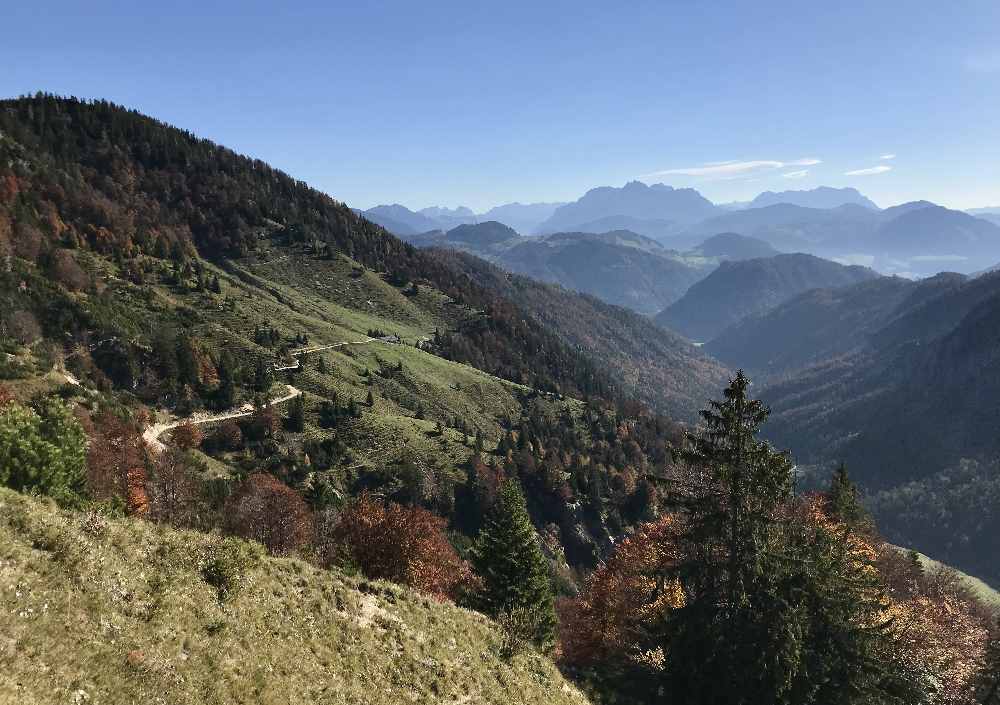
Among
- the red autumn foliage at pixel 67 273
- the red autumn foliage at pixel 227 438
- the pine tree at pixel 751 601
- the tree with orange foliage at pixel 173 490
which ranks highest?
the red autumn foliage at pixel 67 273

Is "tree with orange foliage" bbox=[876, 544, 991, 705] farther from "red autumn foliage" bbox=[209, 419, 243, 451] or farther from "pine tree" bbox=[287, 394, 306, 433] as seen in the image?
"pine tree" bbox=[287, 394, 306, 433]

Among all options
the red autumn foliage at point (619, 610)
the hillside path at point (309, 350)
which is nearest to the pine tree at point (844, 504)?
the red autumn foliage at point (619, 610)

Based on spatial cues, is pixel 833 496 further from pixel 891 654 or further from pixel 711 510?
pixel 711 510

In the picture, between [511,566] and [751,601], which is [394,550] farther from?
[751,601]

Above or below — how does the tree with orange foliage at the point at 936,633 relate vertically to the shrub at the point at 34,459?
below

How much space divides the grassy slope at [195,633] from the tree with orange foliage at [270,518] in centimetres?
2744

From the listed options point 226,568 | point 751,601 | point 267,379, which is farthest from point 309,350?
point 751,601

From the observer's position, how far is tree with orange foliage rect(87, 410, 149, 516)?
5466 cm

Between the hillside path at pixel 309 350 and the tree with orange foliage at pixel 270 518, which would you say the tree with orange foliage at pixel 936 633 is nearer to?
the tree with orange foliage at pixel 270 518

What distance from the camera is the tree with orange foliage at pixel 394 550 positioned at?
157 feet

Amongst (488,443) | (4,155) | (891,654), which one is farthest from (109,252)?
(891,654)

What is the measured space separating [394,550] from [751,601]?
2844cm

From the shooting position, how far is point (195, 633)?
19.5 meters

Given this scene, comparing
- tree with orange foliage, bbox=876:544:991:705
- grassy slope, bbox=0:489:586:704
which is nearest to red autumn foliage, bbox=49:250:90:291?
grassy slope, bbox=0:489:586:704
